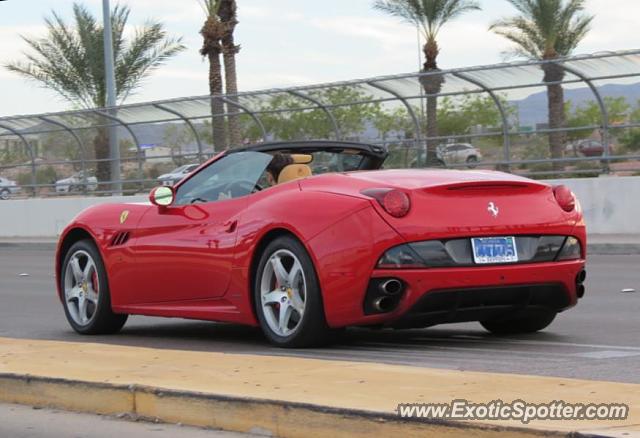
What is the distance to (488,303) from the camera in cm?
802

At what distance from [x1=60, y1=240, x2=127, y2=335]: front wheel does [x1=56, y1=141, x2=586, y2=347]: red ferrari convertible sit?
0.44 meters

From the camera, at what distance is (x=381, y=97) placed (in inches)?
973

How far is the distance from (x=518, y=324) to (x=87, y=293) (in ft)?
10.6

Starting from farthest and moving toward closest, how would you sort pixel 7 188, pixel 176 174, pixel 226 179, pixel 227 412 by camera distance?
pixel 7 188 < pixel 176 174 < pixel 226 179 < pixel 227 412

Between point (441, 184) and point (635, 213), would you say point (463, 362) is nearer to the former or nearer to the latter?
point (441, 184)

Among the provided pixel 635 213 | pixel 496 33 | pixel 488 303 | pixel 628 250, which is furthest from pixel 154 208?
pixel 496 33

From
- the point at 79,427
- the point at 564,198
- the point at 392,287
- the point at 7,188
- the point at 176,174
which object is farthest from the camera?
the point at 7,188

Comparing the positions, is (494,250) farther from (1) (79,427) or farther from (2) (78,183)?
(2) (78,183)

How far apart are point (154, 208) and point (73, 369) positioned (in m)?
2.29

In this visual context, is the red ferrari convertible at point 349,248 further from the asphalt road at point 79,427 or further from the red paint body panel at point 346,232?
the asphalt road at point 79,427

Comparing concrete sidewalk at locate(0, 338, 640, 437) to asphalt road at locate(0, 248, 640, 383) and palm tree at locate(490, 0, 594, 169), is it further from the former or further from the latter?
palm tree at locate(490, 0, 594, 169)

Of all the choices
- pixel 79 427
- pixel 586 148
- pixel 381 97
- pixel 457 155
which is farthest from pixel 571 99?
pixel 79 427

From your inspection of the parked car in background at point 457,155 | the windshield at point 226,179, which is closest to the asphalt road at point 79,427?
the windshield at point 226,179

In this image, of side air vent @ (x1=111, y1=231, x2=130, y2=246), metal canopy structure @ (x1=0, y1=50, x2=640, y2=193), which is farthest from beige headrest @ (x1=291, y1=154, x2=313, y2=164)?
metal canopy structure @ (x1=0, y1=50, x2=640, y2=193)
